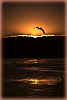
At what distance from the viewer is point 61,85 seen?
2000 cm

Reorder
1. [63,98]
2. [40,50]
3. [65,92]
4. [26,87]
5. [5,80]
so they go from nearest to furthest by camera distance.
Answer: [63,98] → [65,92] → [26,87] → [5,80] → [40,50]

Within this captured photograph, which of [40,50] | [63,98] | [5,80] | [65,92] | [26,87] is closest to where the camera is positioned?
[63,98]

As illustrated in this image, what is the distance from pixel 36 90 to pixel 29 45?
80.8 metres

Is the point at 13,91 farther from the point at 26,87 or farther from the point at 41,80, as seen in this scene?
the point at 41,80

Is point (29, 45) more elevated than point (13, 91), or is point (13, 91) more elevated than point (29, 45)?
point (29, 45)

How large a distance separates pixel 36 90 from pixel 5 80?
4025 millimetres

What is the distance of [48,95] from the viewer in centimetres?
1708

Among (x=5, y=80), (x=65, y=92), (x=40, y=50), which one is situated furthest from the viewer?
(x=40, y=50)

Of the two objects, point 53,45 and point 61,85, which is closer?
point 61,85

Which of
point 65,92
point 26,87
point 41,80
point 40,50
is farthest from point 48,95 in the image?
point 40,50

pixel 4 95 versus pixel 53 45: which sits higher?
pixel 53 45

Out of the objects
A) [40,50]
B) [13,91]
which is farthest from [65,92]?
[40,50]

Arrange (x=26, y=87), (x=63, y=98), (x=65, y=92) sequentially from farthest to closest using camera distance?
(x=26, y=87)
(x=65, y=92)
(x=63, y=98)

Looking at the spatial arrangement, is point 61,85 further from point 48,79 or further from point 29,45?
point 29,45
